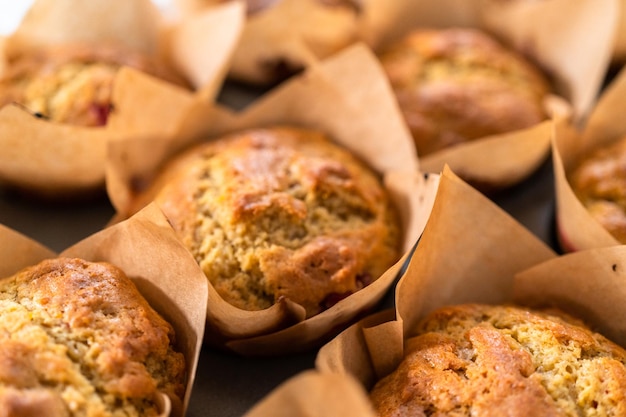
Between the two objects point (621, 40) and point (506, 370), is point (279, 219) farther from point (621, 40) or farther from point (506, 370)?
point (621, 40)

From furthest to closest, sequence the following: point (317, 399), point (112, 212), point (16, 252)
A: 1. point (112, 212)
2. point (16, 252)
3. point (317, 399)

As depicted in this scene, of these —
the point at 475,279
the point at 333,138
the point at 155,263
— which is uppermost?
the point at 155,263

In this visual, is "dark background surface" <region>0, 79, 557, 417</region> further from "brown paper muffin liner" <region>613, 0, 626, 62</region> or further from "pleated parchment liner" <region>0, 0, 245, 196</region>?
"brown paper muffin liner" <region>613, 0, 626, 62</region>

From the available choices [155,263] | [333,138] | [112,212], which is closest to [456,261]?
[333,138]

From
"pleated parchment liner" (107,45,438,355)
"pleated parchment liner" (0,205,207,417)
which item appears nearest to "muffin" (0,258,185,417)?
"pleated parchment liner" (0,205,207,417)

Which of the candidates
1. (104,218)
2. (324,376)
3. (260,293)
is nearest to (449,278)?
(260,293)

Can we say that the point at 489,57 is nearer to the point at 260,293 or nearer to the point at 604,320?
the point at 604,320

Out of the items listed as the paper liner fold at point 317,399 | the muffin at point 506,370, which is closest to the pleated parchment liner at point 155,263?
the paper liner fold at point 317,399
